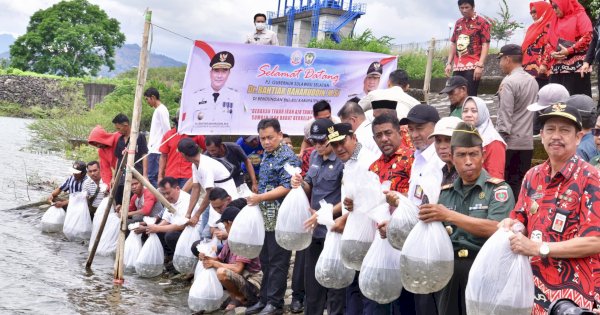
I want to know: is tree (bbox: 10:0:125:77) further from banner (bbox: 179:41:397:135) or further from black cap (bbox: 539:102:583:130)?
black cap (bbox: 539:102:583:130)

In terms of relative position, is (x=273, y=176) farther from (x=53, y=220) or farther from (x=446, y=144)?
(x=53, y=220)

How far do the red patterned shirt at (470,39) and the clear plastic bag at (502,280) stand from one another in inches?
196

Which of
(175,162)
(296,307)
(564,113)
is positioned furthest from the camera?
(175,162)

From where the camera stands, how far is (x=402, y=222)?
439cm

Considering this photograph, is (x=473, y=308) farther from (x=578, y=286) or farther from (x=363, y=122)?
(x=363, y=122)

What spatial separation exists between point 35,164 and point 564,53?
15.6 m

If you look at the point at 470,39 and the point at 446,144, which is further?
the point at 470,39

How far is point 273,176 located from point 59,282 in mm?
3390

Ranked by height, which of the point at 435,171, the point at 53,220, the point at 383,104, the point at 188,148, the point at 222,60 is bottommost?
the point at 53,220

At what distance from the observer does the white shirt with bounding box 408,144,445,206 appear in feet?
14.1

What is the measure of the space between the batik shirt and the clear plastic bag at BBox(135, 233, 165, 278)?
2492 mm

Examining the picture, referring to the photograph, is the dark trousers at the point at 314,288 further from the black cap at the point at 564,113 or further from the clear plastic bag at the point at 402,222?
the black cap at the point at 564,113

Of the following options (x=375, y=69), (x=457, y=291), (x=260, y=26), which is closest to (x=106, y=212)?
(x=260, y=26)

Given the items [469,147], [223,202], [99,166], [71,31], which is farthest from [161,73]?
[469,147]
